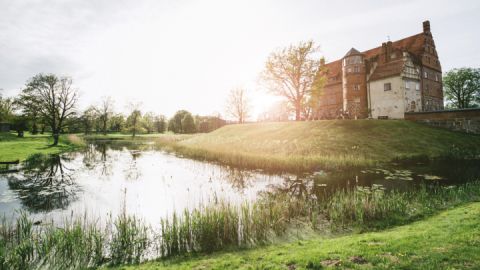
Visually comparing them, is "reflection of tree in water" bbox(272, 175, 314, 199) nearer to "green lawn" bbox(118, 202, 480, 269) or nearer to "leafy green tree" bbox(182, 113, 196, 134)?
"green lawn" bbox(118, 202, 480, 269)

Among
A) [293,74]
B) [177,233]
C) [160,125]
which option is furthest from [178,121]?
[177,233]

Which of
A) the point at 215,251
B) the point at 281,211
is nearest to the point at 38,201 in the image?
the point at 215,251

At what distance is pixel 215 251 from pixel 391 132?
90.5 ft

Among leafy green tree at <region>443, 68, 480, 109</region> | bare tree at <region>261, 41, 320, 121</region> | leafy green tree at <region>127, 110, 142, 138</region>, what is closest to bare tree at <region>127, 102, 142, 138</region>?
leafy green tree at <region>127, 110, 142, 138</region>

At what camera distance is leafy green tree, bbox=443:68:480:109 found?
59031 millimetres

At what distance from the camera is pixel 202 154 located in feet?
96.0

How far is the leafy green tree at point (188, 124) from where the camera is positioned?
282ft

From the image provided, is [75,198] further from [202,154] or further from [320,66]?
[320,66]

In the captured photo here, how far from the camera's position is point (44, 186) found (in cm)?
1498

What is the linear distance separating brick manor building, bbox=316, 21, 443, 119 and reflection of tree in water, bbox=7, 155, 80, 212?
35724 mm

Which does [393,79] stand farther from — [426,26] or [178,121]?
[178,121]

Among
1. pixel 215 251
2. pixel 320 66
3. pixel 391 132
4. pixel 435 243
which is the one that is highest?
pixel 320 66

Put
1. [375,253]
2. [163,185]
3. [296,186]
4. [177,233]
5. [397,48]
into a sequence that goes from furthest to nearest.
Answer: [397,48] → [163,185] → [296,186] → [177,233] → [375,253]

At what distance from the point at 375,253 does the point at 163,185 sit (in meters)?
12.8
